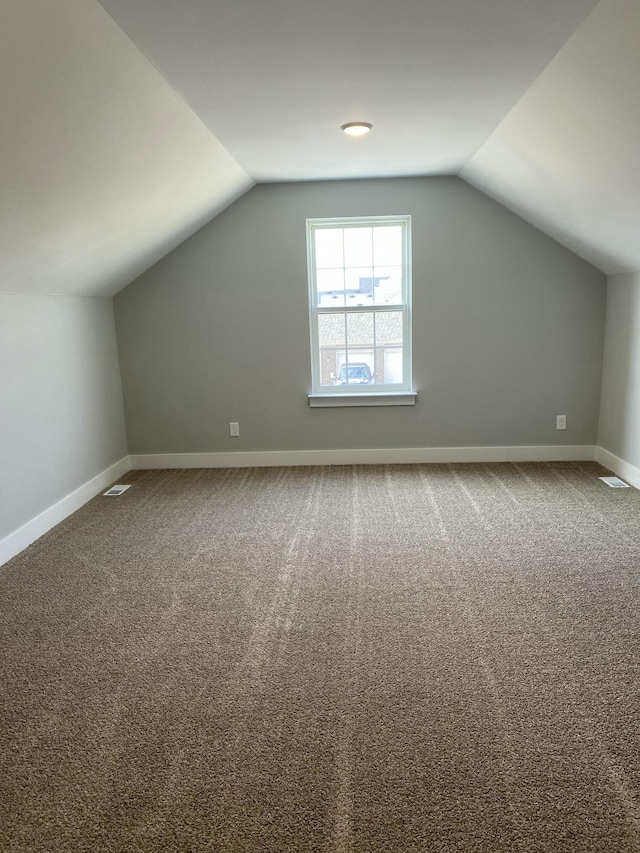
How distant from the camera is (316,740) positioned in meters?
1.90

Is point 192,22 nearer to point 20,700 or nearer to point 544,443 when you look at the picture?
point 20,700

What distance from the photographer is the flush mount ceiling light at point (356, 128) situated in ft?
10.2

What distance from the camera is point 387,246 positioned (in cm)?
473

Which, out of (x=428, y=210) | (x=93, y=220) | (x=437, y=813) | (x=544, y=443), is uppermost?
(x=428, y=210)

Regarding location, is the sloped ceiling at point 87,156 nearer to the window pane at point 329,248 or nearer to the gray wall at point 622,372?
the window pane at point 329,248

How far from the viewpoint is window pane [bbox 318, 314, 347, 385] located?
4.80 m

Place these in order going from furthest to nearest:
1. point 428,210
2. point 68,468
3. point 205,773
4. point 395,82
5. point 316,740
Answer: point 428,210 → point 68,468 → point 395,82 → point 316,740 → point 205,773

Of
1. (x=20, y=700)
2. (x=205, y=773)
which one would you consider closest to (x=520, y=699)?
(x=205, y=773)

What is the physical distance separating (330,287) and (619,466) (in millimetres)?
2536

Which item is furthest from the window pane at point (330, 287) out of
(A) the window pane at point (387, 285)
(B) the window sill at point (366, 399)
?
(B) the window sill at point (366, 399)

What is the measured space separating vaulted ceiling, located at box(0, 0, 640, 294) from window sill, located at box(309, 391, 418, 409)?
1.63 metres

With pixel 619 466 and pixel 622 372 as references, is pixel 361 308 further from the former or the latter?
pixel 619 466

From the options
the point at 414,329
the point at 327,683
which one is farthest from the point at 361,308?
the point at 327,683

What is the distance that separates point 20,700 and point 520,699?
5.72ft
